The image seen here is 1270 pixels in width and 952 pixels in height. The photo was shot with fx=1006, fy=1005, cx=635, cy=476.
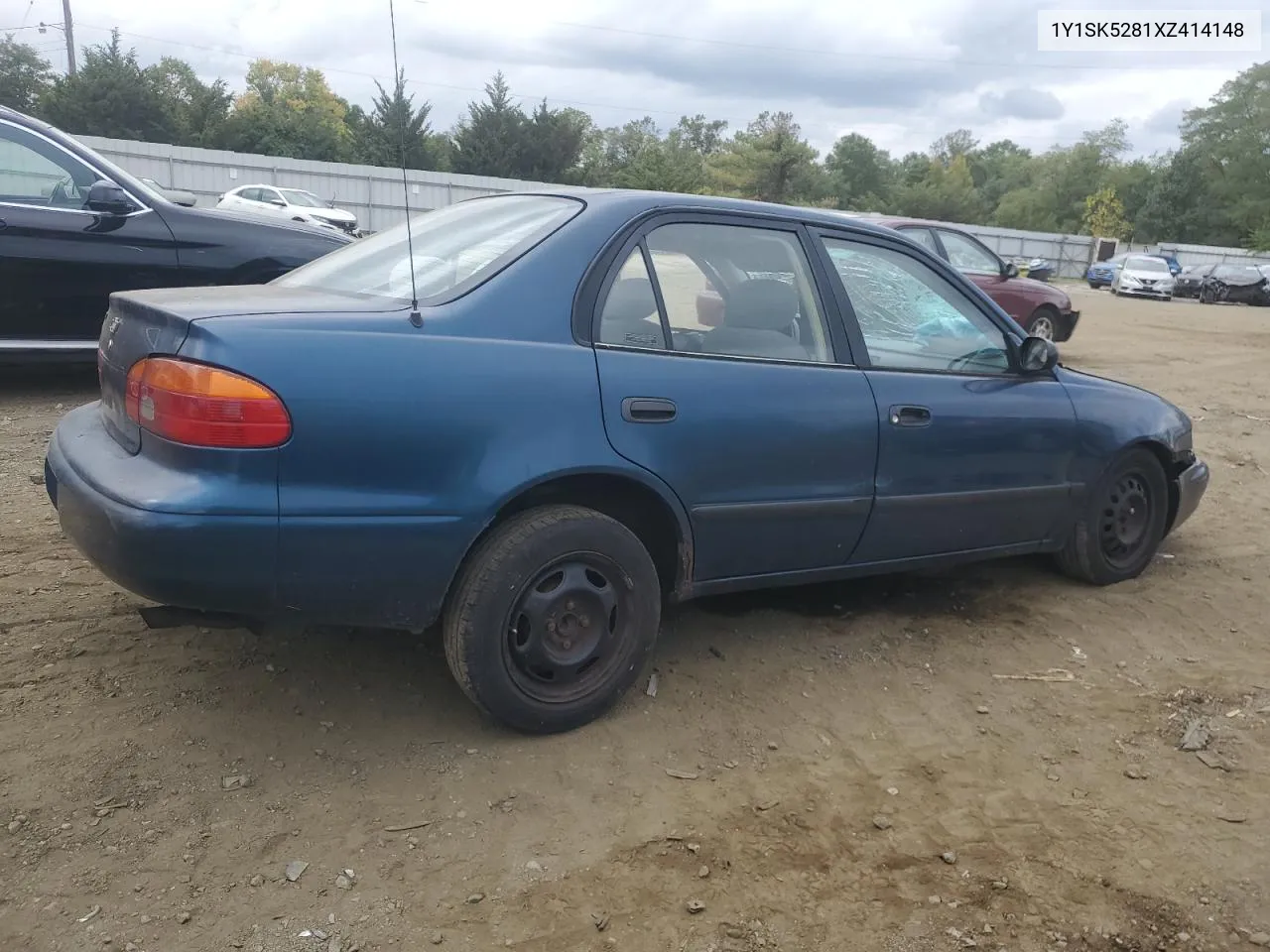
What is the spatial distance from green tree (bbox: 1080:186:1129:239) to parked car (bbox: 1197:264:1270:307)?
35179mm

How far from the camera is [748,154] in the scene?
5491cm

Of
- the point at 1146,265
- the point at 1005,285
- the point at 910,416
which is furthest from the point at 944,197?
the point at 910,416

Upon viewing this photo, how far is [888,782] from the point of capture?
2.83 meters

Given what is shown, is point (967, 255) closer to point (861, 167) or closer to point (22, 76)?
point (22, 76)

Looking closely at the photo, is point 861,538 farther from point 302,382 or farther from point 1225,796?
point 302,382

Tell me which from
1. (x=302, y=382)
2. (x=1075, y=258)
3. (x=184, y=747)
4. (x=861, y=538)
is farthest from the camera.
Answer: (x=1075, y=258)

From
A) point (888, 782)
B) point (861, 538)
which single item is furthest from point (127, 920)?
point (861, 538)

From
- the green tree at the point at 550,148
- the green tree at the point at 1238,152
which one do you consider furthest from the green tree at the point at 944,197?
the green tree at the point at 550,148

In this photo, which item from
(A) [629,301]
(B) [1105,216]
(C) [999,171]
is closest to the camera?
(A) [629,301]

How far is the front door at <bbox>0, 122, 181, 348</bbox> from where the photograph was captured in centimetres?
580

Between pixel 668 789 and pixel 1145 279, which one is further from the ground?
pixel 1145 279

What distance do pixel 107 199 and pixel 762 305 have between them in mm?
4500

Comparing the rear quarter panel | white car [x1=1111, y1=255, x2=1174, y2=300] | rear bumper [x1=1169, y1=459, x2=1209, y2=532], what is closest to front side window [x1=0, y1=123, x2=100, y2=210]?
the rear quarter panel

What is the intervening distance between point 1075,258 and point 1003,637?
51.4 metres
